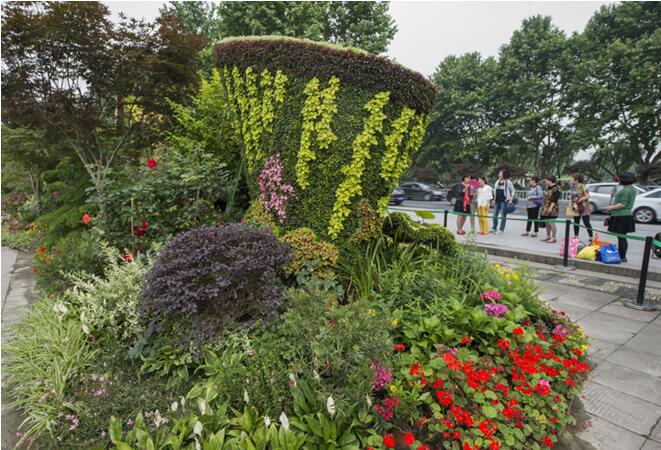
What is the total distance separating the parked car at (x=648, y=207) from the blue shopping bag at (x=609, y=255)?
9.89 m

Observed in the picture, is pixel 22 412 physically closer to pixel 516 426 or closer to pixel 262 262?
pixel 262 262

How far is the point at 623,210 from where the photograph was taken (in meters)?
6.16

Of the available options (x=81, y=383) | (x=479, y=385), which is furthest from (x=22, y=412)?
(x=479, y=385)

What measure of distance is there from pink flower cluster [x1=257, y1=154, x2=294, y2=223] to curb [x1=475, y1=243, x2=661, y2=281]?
2.99 m

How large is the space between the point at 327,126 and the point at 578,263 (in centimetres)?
566

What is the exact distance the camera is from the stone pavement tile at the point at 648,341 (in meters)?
3.19

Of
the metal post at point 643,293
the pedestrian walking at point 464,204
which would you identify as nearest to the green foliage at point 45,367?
the metal post at point 643,293

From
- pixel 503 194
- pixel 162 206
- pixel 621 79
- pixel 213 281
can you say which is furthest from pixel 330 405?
pixel 621 79

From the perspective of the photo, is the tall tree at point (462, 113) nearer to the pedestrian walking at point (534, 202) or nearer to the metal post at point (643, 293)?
the pedestrian walking at point (534, 202)

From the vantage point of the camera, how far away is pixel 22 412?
229 centimetres

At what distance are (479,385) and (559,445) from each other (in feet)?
1.87

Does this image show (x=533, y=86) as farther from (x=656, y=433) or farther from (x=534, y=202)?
(x=656, y=433)

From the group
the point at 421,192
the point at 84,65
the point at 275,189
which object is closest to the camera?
the point at 275,189

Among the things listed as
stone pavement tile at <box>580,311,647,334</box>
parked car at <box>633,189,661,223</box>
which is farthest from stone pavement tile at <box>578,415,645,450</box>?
parked car at <box>633,189,661,223</box>
